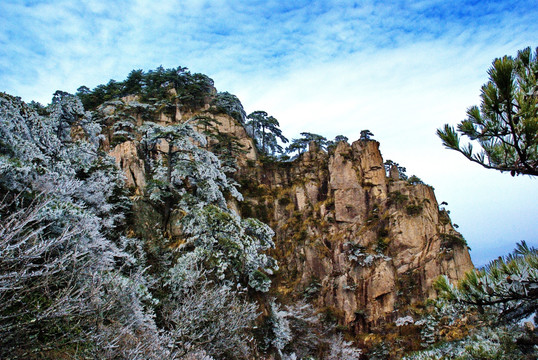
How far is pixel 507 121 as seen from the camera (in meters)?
3.38

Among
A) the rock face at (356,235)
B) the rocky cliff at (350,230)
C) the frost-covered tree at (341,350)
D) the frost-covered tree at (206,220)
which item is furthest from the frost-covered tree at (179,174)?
the rock face at (356,235)

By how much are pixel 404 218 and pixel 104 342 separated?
25487mm

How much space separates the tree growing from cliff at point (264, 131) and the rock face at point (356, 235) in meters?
8.89

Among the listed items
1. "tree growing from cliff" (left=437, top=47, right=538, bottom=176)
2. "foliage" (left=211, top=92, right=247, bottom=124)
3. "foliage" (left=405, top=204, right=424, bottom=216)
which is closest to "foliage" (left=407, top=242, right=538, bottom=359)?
"tree growing from cliff" (left=437, top=47, right=538, bottom=176)

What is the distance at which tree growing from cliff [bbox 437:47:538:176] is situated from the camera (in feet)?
10.5

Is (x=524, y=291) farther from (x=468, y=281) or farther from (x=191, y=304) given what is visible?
(x=191, y=304)

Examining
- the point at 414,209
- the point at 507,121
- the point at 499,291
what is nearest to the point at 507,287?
the point at 499,291

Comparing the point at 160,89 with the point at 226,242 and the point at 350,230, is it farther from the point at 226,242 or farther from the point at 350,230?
the point at 226,242

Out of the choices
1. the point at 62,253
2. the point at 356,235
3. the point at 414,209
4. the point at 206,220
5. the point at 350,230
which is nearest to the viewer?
the point at 62,253

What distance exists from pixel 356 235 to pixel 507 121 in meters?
24.6

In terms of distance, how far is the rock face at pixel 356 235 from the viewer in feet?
79.2

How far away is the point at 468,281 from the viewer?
3.57 metres

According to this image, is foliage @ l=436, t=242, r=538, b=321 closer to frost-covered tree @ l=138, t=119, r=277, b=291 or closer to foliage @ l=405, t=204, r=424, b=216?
frost-covered tree @ l=138, t=119, r=277, b=291

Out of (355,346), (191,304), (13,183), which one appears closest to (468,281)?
(191,304)
